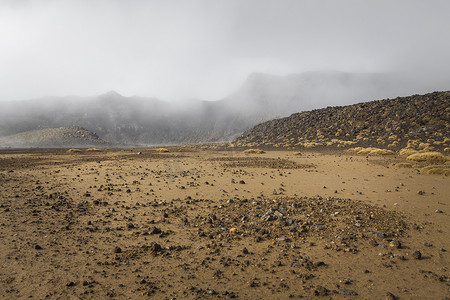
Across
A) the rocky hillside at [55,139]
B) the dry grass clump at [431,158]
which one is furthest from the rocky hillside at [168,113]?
the dry grass clump at [431,158]

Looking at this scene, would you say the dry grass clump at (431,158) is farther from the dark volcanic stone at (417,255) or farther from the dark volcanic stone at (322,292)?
the dark volcanic stone at (322,292)

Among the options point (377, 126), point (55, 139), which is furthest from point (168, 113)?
point (377, 126)

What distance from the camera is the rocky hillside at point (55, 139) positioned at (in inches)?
3081

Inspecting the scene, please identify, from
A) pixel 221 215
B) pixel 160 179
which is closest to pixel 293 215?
pixel 221 215

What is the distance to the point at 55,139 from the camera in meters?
80.8

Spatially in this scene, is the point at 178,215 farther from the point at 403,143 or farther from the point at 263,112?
the point at 263,112

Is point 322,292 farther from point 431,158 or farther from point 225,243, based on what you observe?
point 431,158

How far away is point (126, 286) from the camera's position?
4.36 meters

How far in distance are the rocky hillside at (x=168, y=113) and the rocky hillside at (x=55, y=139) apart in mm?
36905

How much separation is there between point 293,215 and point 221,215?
2.35 metres

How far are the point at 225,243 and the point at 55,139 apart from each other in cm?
9390

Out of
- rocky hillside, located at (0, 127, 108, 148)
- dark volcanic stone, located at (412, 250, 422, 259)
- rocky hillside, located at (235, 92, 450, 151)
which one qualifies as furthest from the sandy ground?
rocky hillside, located at (0, 127, 108, 148)

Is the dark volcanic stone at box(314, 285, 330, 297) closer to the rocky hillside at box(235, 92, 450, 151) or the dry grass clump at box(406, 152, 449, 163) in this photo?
the dry grass clump at box(406, 152, 449, 163)

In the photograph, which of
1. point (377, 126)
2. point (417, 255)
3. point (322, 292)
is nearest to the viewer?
point (322, 292)
